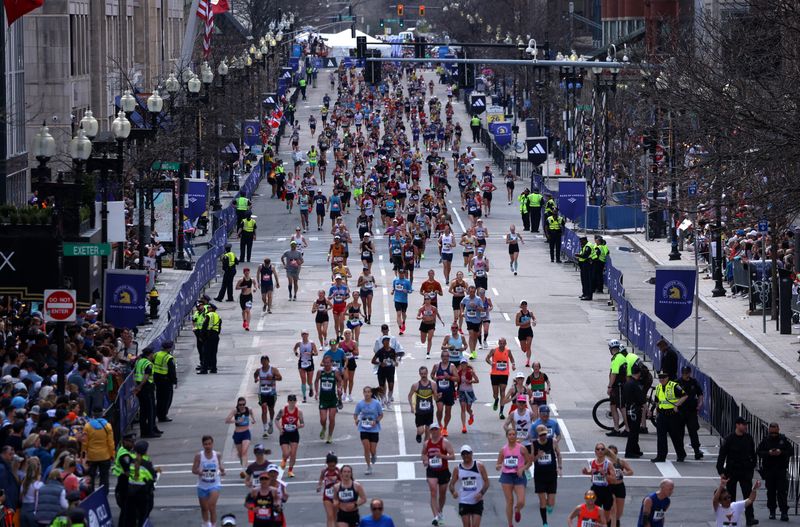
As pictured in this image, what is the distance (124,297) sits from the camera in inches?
1382

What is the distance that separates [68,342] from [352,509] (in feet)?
33.7

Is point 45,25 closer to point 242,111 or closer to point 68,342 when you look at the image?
point 242,111

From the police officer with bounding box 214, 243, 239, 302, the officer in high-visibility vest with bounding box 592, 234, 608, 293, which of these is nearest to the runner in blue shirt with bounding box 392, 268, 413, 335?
the police officer with bounding box 214, 243, 239, 302

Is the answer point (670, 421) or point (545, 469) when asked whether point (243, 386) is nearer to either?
point (670, 421)

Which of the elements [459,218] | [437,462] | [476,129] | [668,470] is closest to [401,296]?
[668,470]

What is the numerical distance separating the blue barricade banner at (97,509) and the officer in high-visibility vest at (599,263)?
26244mm

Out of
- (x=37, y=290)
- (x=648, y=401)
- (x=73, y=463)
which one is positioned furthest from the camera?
(x=37, y=290)

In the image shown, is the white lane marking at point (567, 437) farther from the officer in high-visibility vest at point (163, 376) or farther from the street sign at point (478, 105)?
the street sign at point (478, 105)

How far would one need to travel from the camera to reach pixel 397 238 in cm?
4641

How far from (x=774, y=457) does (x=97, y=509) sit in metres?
8.76

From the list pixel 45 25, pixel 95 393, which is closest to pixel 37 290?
pixel 95 393

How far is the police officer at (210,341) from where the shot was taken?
35062 mm

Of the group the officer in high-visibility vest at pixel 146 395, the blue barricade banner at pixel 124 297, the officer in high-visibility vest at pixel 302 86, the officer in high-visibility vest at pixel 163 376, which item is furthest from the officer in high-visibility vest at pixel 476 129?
the officer in high-visibility vest at pixel 146 395

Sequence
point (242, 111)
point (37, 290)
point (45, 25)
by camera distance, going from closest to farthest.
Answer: point (37, 290), point (45, 25), point (242, 111)
